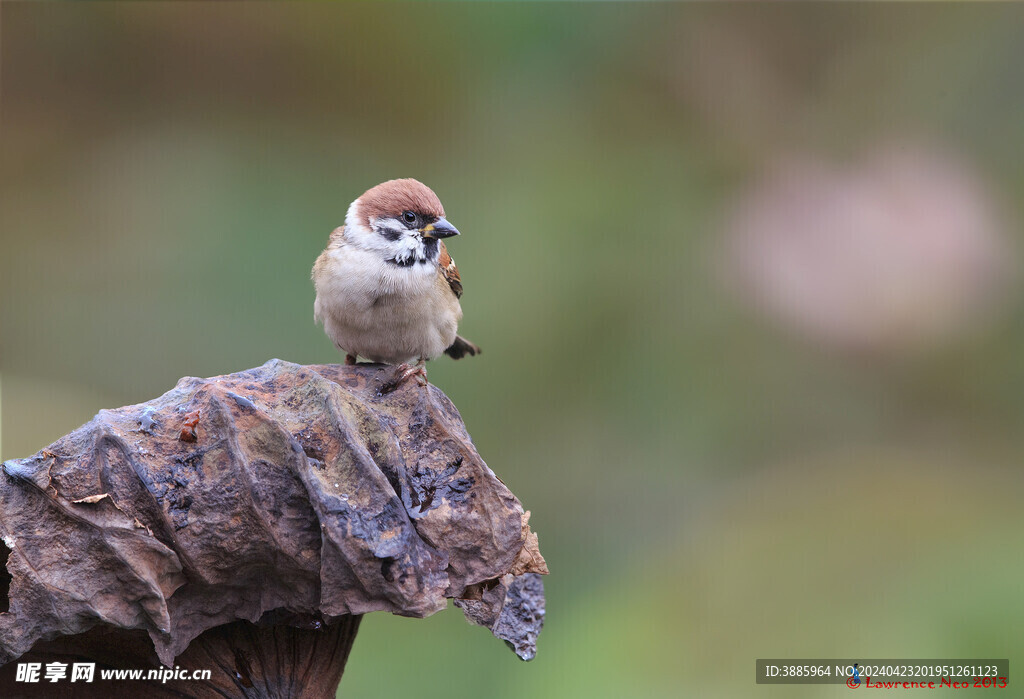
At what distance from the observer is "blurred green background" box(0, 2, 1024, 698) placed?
3541mm

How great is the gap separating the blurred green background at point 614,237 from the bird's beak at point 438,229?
4.61 ft

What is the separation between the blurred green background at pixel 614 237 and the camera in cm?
354

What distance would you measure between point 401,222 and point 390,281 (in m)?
0.14

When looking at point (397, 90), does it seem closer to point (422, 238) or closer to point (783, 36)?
point (783, 36)

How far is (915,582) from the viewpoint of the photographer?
9.98 ft

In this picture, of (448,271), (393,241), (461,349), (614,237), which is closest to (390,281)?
(393,241)

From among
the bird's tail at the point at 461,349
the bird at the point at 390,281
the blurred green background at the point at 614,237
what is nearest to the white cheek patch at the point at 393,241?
the bird at the point at 390,281

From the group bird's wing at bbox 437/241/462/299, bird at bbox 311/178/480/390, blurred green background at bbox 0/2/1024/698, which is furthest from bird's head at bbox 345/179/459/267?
blurred green background at bbox 0/2/1024/698

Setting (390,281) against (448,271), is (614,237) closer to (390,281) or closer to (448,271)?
(448,271)

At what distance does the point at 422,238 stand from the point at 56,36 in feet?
8.01

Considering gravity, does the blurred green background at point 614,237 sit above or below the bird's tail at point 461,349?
above

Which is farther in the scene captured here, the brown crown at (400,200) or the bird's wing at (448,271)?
the bird's wing at (448,271)

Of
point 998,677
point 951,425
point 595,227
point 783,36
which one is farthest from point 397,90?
point 998,677

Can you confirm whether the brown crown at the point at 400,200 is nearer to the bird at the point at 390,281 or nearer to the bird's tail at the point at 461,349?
the bird at the point at 390,281
